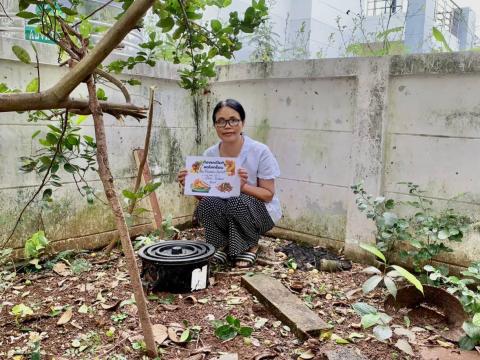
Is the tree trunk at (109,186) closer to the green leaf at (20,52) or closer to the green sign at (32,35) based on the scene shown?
the green leaf at (20,52)

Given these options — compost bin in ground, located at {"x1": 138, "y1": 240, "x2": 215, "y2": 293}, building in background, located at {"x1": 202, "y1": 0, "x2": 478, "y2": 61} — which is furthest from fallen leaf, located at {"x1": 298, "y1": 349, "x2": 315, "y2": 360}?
building in background, located at {"x1": 202, "y1": 0, "x2": 478, "y2": 61}

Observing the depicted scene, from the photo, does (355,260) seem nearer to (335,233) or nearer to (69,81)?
(335,233)

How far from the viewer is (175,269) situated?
2.46 meters

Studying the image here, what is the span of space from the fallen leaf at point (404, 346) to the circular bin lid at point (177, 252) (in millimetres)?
1159

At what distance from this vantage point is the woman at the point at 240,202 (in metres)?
2.96

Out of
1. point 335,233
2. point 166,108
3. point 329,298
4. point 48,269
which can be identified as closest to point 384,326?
point 329,298

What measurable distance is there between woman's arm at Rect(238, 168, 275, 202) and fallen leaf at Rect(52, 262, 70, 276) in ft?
4.49

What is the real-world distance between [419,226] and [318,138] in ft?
3.46

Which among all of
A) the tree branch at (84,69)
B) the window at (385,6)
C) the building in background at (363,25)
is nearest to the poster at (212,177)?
the tree branch at (84,69)

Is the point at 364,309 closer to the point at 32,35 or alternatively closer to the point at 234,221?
the point at 234,221

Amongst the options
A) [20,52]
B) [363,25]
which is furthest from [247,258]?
[363,25]

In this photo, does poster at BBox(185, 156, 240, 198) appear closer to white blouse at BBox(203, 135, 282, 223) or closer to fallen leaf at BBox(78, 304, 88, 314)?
white blouse at BBox(203, 135, 282, 223)

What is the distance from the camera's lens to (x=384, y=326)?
5.51 feet

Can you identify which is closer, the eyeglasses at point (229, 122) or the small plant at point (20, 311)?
the small plant at point (20, 311)
